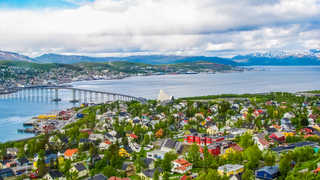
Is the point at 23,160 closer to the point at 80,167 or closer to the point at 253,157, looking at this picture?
the point at 80,167

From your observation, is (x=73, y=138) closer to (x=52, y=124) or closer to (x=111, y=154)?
(x=111, y=154)

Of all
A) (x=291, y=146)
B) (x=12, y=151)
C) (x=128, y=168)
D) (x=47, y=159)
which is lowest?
(x=12, y=151)

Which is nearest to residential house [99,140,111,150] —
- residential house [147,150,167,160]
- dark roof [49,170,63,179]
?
residential house [147,150,167,160]

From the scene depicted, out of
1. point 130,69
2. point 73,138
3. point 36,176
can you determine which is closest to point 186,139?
point 73,138

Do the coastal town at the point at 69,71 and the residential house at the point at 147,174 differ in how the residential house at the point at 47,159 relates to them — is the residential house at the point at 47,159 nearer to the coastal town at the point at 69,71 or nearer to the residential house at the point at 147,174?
the residential house at the point at 147,174

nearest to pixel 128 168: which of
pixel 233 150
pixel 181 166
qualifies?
pixel 181 166

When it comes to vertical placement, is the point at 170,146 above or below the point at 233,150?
below

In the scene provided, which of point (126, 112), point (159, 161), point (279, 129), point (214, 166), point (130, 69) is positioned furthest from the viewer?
point (130, 69)
